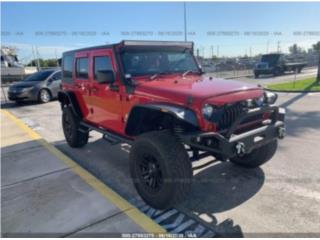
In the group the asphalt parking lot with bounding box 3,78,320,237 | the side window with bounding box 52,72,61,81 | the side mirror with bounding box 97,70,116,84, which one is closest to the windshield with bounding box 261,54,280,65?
the side window with bounding box 52,72,61,81

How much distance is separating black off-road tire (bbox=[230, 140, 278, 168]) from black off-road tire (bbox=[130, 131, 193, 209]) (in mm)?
1497

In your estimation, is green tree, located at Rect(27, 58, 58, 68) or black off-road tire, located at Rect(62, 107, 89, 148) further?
green tree, located at Rect(27, 58, 58, 68)

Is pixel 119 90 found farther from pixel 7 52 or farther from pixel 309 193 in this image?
pixel 7 52

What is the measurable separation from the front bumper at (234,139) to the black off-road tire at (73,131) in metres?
3.22

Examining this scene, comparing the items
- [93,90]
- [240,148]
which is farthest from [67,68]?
[240,148]

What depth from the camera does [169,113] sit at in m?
3.09

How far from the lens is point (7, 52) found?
33.4 m

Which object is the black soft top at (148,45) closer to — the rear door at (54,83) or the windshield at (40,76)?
the rear door at (54,83)

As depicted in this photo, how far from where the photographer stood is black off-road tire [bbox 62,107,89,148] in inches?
222

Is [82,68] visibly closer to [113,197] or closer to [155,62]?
[155,62]

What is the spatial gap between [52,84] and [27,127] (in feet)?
18.8

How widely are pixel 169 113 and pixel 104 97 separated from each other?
5.78 ft

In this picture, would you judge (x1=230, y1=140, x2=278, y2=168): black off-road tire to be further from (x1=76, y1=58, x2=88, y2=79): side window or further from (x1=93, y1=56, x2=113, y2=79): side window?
(x1=76, y1=58, x2=88, y2=79): side window

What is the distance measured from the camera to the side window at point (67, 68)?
18.8ft
